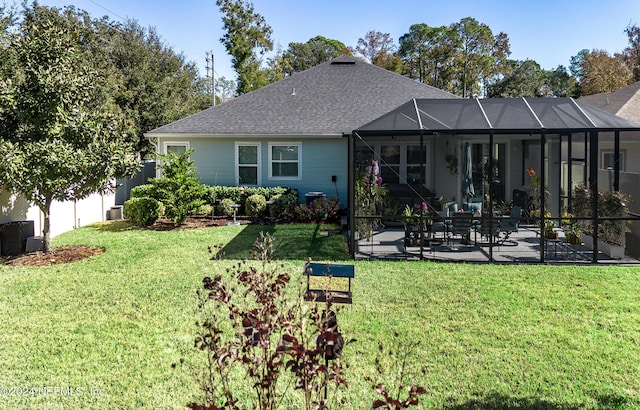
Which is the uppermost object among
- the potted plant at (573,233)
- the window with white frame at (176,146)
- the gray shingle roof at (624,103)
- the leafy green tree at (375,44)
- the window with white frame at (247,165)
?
the leafy green tree at (375,44)

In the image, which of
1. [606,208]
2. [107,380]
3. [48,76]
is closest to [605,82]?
[606,208]

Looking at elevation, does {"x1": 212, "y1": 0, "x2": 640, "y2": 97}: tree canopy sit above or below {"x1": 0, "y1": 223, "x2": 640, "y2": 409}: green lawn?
above

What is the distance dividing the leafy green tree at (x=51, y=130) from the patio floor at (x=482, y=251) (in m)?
6.35

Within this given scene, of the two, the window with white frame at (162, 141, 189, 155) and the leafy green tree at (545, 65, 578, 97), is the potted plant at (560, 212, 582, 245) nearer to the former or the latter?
the window with white frame at (162, 141, 189, 155)

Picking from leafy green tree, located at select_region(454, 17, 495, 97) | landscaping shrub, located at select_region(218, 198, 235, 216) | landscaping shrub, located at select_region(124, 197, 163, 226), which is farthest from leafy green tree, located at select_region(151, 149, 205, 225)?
leafy green tree, located at select_region(454, 17, 495, 97)

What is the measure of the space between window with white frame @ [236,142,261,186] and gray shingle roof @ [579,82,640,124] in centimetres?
1260

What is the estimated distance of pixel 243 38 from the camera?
3569 centimetres

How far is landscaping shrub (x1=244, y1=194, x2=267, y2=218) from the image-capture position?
52.3 feet

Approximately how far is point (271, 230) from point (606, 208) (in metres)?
8.40

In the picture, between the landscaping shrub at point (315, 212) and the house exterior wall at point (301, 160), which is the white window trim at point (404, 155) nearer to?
the house exterior wall at point (301, 160)

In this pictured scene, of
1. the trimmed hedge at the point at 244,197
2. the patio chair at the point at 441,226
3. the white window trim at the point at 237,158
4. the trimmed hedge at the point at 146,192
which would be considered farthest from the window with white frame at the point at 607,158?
the trimmed hedge at the point at 146,192

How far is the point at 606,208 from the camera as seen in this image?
10.2 metres

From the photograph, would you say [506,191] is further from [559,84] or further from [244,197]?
[559,84]

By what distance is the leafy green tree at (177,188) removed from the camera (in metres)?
14.5
